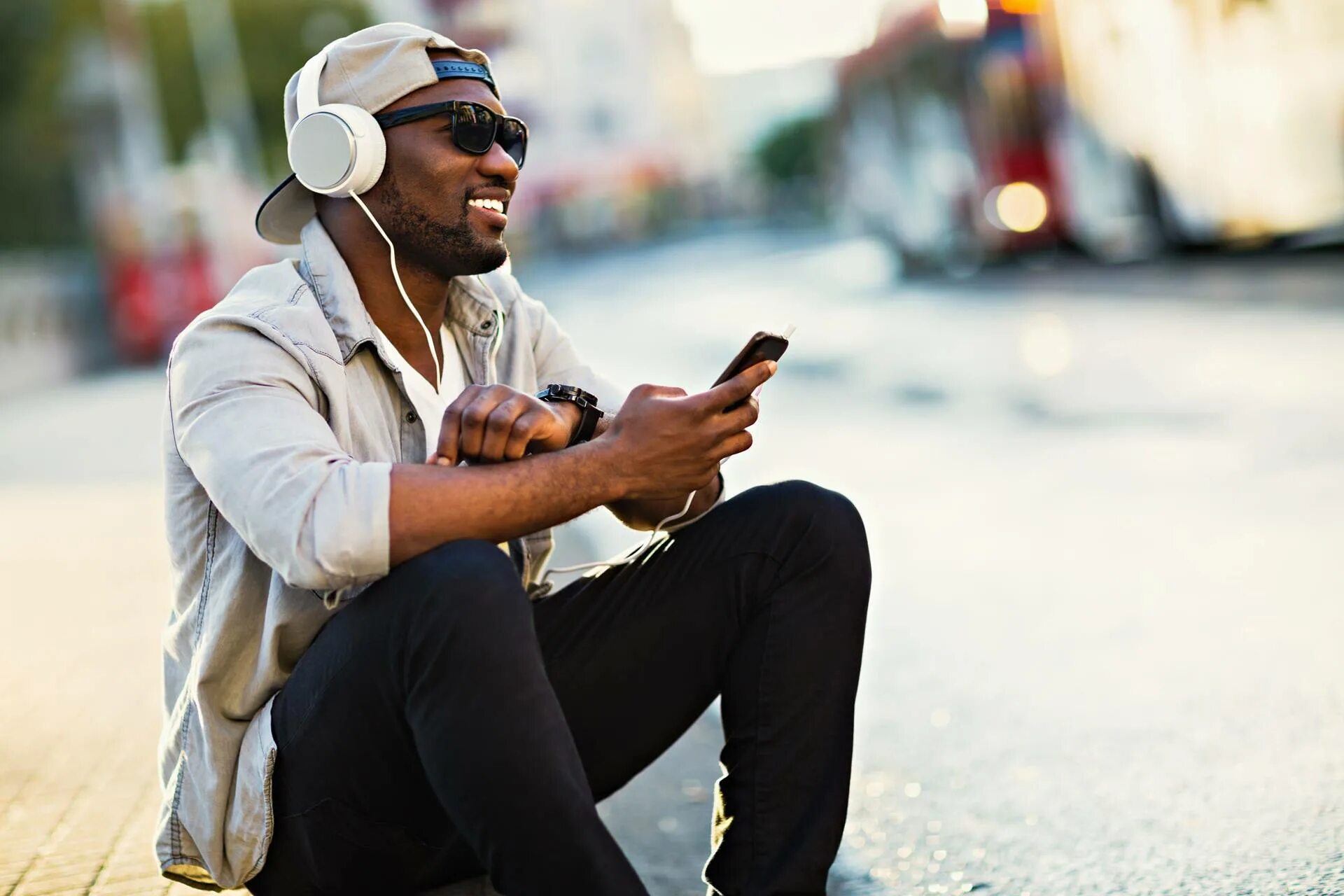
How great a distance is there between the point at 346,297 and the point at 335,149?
0.27 m

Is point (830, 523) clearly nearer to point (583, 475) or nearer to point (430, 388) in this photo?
point (583, 475)

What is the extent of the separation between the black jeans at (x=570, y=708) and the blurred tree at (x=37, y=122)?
36.4 metres

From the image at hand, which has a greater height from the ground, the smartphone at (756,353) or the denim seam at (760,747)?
the smartphone at (756,353)

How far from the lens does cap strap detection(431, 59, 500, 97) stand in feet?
9.83

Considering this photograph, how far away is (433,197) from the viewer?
2.98 m

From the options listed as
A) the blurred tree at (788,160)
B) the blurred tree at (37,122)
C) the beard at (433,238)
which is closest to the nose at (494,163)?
the beard at (433,238)

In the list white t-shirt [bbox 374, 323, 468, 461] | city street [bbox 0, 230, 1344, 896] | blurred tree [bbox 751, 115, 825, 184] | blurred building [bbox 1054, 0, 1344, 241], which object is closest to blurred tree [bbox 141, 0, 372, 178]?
blurred tree [bbox 751, 115, 825, 184]

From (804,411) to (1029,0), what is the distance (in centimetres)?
1016

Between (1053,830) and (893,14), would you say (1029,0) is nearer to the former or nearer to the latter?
(893,14)

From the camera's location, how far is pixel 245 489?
2.33 metres

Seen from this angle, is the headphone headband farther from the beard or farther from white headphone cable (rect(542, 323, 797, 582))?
white headphone cable (rect(542, 323, 797, 582))

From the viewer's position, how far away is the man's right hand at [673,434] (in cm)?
245

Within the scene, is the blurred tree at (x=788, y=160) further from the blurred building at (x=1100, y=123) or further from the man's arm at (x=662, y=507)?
the man's arm at (x=662, y=507)

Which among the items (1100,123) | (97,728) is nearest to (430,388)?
(97,728)
